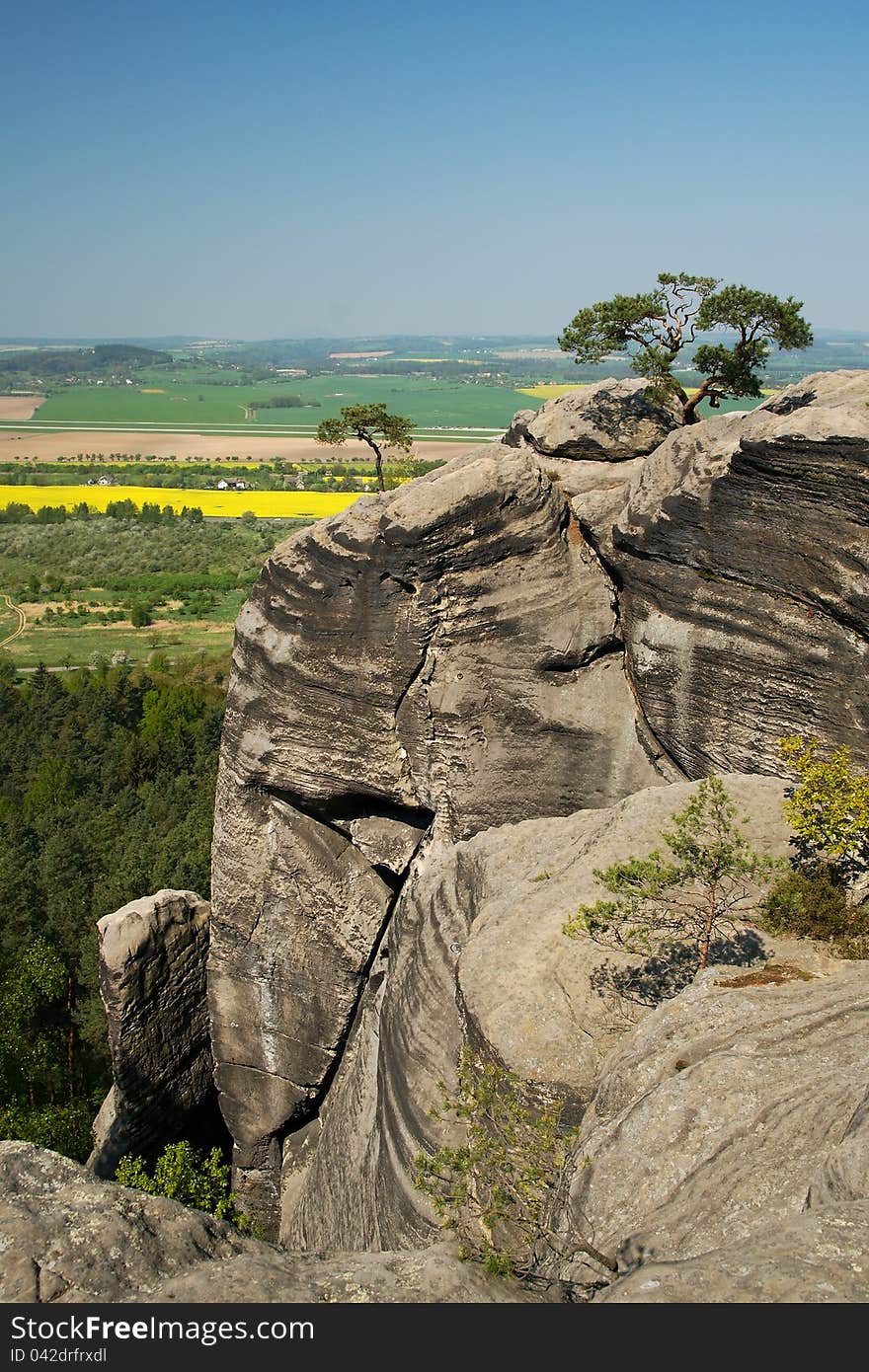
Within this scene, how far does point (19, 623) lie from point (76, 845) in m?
62.5

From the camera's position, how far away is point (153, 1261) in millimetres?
7223

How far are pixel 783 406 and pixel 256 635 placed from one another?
10.6m

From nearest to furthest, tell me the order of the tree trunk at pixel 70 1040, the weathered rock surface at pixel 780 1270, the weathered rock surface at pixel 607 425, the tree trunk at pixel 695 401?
1. the weathered rock surface at pixel 780 1270
2. the tree trunk at pixel 695 401
3. the weathered rock surface at pixel 607 425
4. the tree trunk at pixel 70 1040

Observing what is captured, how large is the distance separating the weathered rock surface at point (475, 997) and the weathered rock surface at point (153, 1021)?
179 inches

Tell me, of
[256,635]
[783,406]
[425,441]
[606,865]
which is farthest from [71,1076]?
[425,441]

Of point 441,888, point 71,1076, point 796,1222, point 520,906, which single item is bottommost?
point 71,1076

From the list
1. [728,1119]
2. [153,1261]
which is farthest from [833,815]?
[153,1261]

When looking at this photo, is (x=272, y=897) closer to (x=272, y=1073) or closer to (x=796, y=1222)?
A: (x=272, y=1073)

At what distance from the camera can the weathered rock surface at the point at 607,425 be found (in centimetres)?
2047

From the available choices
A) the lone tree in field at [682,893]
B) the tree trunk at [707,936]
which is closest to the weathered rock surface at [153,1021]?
the lone tree in field at [682,893]

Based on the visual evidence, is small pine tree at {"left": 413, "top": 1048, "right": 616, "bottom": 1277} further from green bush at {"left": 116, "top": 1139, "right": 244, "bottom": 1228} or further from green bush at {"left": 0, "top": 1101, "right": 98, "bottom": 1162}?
green bush at {"left": 0, "top": 1101, "right": 98, "bottom": 1162}

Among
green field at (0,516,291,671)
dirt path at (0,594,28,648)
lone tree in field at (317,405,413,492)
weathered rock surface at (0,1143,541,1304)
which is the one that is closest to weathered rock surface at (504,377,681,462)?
lone tree in field at (317,405,413,492)

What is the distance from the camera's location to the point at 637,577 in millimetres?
16938

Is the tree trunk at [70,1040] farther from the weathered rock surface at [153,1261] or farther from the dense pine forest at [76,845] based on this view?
the weathered rock surface at [153,1261]
